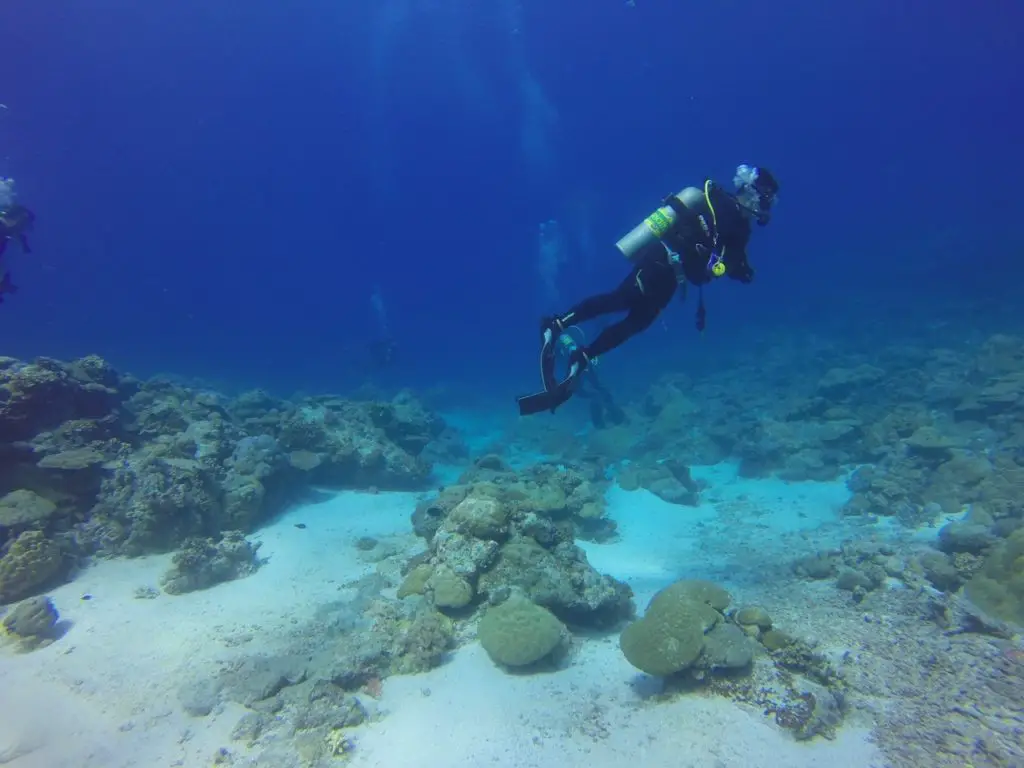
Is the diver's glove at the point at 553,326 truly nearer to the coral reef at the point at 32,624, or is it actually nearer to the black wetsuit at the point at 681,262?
the black wetsuit at the point at 681,262

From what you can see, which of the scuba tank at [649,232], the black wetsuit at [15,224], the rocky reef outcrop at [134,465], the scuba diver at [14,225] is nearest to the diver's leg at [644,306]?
the scuba tank at [649,232]

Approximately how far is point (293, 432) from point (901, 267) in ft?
174

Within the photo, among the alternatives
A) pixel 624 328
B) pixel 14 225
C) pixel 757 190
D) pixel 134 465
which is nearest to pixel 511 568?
pixel 624 328

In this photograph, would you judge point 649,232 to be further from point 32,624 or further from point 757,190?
point 32,624

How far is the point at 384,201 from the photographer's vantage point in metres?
157

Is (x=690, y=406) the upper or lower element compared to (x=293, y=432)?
upper

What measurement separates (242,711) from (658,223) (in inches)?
283

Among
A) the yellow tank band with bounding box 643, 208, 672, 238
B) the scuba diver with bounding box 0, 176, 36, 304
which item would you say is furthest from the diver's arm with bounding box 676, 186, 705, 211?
the scuba diver with bounding box 0, 176, 36, 304

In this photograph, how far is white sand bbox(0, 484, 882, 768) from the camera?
4.28 meters

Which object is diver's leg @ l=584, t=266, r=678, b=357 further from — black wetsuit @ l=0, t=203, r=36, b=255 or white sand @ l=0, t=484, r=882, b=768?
black wetsuit @ l=0, t=203, r=36, b=255

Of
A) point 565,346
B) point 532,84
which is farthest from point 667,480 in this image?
point 532,84

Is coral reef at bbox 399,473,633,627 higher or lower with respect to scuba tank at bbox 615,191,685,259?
lower

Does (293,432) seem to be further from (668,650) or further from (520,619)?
(668,650)

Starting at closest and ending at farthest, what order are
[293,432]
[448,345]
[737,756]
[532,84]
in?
1. [737,756]
2. [293,432]
3. [448,345]
4. [532,84]
